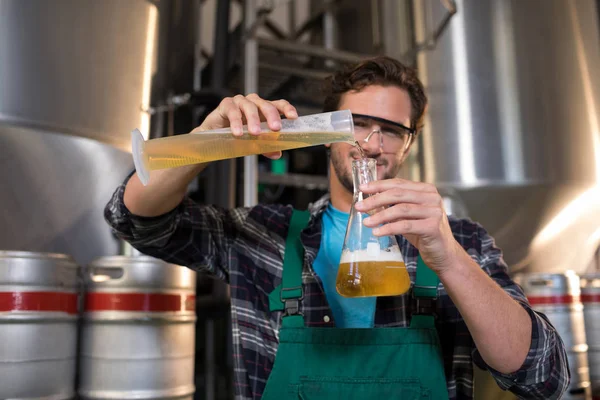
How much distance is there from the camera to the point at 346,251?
80 cm

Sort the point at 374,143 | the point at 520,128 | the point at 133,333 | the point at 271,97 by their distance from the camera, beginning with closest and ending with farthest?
the point at 374,143 < the point at 133,333 < the point at 520,128 < the point at 271,97

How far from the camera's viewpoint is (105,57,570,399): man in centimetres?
75

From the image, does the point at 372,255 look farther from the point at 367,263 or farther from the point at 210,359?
the point at 210,359

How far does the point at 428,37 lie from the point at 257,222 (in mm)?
1474

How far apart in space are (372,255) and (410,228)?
104mm

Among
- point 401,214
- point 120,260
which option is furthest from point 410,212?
point 120,260

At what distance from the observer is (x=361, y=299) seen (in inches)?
39.0

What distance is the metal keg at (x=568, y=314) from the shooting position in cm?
171

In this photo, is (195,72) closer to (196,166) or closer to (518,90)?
(518,90)

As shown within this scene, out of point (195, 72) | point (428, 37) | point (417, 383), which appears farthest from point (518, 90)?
point (417, 383)

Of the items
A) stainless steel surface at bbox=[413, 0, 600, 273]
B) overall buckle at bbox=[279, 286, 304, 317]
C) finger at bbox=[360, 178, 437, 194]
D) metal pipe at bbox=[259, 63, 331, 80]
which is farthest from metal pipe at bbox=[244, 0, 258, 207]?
finger at bbox=[360, 178, 437, 194]

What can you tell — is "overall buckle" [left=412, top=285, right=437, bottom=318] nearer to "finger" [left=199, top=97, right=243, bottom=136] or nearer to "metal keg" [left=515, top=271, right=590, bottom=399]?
"finger" [left=199, top=97, right=243, bottom=136]

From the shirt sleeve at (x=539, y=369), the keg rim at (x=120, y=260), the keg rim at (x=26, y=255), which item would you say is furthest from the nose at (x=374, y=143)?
the keg rim at (x=26, y=255)

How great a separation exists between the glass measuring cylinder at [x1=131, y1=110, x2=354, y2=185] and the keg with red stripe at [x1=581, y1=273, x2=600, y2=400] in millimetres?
1509
